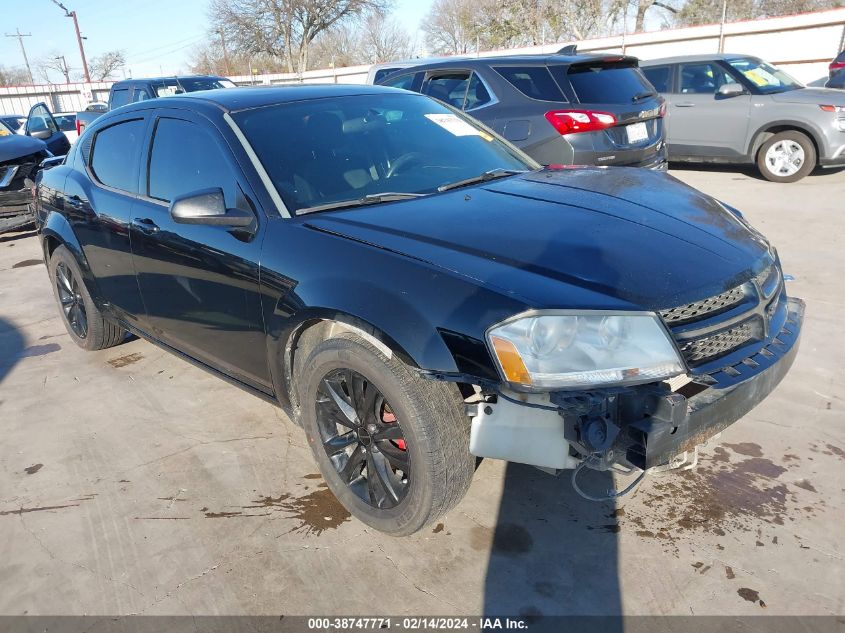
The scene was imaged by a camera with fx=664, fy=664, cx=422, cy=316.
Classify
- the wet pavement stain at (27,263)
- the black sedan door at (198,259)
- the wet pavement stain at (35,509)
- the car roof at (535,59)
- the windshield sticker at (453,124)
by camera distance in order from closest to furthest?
1. the black sedan door at (198,259)
2. the wet pavement stain at (35,509)
3. the windshield sticker at (453,124)
4. the car roof at (535,59)
5. the wet pavement stain at (27,263)

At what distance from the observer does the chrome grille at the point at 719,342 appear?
216 cm

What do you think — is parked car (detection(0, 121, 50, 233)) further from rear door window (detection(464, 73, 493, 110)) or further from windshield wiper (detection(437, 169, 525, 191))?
windshield wiper (detection(437, 169, 525, 191))

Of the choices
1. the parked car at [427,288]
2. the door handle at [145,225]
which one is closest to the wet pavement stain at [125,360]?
the parked car at [427,288]

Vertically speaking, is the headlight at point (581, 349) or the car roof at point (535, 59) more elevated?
the car roof at point (535, 59)

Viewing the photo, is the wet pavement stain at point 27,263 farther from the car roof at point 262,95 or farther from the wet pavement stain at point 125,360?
the car roof at point 262,95

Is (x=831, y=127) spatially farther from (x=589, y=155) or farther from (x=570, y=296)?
(x=570, y=296)

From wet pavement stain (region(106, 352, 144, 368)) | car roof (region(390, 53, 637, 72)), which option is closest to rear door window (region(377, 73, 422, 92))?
car roof (region(390, 53, 637, 72))

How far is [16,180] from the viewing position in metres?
→ 8.84

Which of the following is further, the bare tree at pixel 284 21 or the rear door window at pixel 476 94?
the bare tree at pixel 284 21

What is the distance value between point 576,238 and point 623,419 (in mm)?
705

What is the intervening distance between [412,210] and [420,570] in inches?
55.8

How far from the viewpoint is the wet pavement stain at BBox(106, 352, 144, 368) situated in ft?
15.3

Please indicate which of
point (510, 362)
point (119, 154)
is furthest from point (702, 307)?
point (119, 154)

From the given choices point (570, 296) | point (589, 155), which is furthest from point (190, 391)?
point (589, 155)
